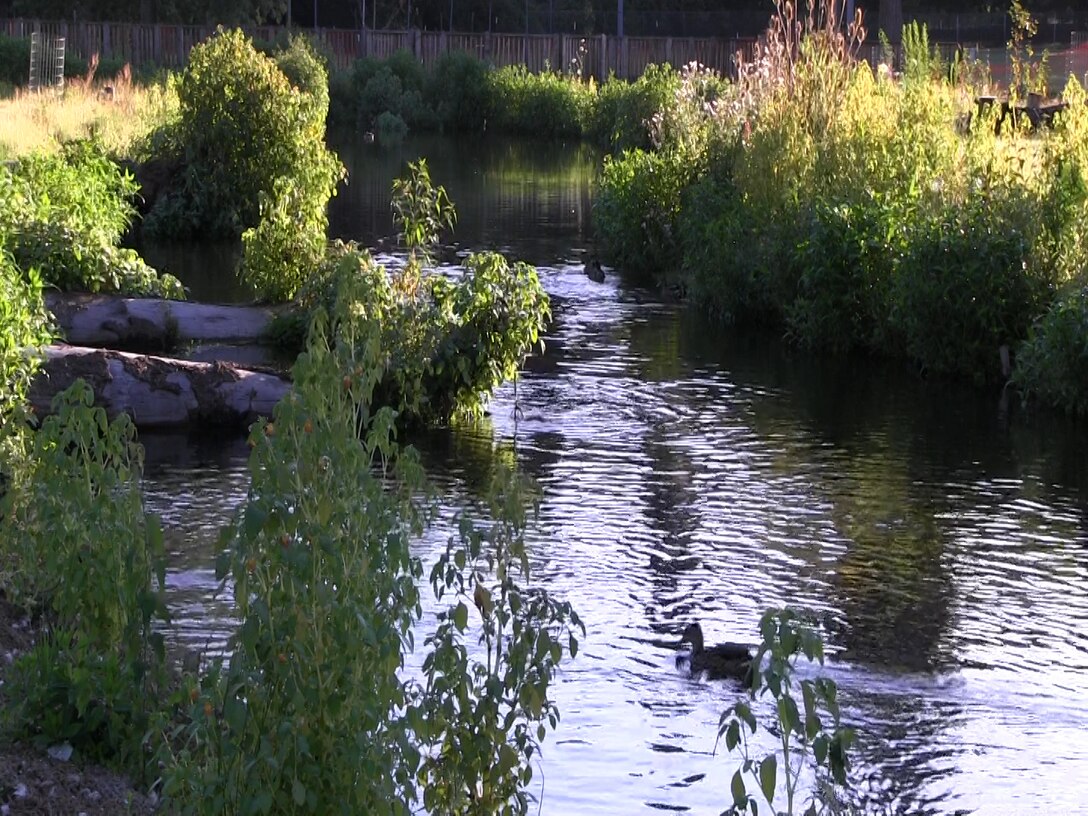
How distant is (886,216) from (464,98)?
33.9 m

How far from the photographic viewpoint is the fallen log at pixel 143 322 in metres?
14.5

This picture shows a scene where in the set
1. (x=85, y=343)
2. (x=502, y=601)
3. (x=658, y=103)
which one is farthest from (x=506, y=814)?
(x=658, y=103)

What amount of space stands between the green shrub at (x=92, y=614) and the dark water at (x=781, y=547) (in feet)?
5.60

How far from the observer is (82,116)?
28.4 m

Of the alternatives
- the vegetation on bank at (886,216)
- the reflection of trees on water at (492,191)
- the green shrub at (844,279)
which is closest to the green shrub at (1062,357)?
the vegetation on bank at (886,216)

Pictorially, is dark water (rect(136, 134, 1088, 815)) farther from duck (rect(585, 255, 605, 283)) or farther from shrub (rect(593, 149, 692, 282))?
shrub (rect(593, 149, 692, 282))

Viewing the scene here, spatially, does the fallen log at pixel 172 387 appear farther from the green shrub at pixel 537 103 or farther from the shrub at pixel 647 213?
the green shrub at pixel 537 103

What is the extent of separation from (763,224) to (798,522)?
24.6 feet

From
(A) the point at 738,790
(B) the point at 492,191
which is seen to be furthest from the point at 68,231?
(B) the point at 492,191

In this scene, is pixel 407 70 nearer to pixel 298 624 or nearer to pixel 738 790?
pixel 298 624

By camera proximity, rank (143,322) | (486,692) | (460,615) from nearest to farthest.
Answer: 1. (460,615)
2. (486,692)
3. (143,322)

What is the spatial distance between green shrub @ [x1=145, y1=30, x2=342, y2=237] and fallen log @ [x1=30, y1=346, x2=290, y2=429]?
445 inches

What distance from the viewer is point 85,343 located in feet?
47.1

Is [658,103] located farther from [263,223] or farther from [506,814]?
[506,814]
